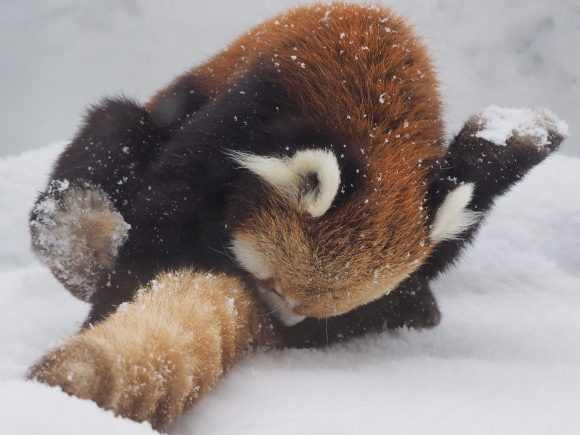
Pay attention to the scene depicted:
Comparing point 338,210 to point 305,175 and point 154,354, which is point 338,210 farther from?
point 154,354

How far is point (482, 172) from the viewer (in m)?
1.73

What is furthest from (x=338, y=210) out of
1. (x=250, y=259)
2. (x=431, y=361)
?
(x=431, y=361)

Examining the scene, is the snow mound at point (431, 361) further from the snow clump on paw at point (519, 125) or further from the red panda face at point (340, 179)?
the snow clump on paw at point (519, 125)

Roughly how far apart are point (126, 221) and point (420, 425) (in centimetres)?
114

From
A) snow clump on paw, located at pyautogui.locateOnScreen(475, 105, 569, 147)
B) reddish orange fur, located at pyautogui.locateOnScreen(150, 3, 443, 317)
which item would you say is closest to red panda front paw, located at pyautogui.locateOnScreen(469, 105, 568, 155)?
snow clump on paw, located at pyautogui.locateOnScreen(475, 105, 569, 147)

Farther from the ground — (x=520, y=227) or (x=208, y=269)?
(x=520, y=227)

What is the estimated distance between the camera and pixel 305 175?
154cm

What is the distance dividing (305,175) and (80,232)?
2.81ft

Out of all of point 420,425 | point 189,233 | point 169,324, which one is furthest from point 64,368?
point 189,233

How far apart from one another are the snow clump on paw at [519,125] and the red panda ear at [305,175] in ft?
2.03

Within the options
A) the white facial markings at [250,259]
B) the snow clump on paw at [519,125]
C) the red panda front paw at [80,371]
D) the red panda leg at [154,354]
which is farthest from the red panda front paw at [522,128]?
the red panda front paw at [80,371]

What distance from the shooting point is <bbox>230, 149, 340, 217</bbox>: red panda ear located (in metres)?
1.48

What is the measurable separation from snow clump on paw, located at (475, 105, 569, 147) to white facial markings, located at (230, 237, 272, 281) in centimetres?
81

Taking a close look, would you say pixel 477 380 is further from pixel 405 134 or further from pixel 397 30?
pixel 397 30
